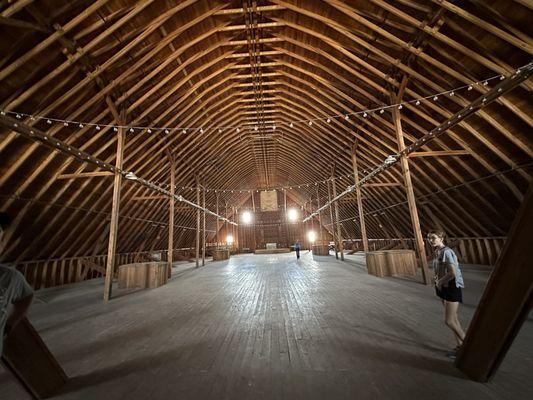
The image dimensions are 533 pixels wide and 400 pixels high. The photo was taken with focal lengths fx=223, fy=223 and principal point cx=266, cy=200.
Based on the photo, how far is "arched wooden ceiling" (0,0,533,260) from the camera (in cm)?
537

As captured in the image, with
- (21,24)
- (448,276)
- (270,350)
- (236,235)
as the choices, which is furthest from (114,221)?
(236,235)

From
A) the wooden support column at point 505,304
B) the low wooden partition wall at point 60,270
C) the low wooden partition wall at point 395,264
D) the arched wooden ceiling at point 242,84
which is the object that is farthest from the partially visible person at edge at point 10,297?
the low wooden partition wall at point 60,270

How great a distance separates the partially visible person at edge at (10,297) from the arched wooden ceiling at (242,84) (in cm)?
546

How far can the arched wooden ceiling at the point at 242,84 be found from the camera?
5.37m

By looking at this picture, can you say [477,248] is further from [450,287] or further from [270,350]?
[270,350]

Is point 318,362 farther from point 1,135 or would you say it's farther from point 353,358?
point 1,135

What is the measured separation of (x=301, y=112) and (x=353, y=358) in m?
12.1

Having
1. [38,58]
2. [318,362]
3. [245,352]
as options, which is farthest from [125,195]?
[318,362]

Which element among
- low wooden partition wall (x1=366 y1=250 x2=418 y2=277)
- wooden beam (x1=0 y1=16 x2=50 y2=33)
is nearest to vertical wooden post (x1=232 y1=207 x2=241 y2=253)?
low wooden partition wall (x1=366 y1=250 x2=418 y2=277)

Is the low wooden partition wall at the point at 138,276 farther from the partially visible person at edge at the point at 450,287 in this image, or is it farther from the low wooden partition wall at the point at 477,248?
the low wooden partition wall at the point at 477,248

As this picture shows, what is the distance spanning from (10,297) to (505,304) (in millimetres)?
4339

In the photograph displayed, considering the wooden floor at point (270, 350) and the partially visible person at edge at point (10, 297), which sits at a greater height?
the partially visible person at edge at point (10, 297)

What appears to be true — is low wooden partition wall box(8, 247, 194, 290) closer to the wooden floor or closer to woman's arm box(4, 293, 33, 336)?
the wooden floor

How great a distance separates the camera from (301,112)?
500 inches
